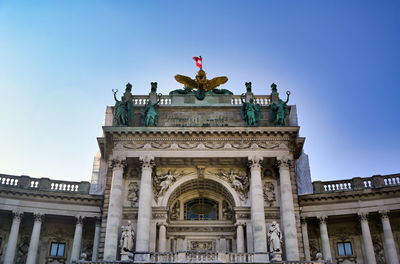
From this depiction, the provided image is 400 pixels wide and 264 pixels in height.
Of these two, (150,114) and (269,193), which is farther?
(150,114)

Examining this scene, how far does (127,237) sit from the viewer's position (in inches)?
1166

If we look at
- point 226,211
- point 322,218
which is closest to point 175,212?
point 226,211

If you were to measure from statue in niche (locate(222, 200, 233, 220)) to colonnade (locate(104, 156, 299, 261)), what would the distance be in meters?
2.12

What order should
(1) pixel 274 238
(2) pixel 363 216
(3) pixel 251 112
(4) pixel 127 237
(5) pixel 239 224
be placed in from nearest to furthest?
(1) pixel 274 238 < (4) pixel 127 237 < (5) pixel 239 224 < (2) pixel 363 216 < (3) pixel 251 112

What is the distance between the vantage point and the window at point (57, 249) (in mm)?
35500

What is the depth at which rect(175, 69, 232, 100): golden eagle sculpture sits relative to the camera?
37594 millimetres

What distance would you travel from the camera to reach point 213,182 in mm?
34000

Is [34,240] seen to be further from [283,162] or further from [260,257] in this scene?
[283,162]

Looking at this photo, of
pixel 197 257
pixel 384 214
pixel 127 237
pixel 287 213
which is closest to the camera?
pixel 197 257

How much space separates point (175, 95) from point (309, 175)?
1375cm

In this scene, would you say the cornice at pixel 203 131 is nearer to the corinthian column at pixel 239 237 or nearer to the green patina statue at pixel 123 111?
the green patina statue at pixel 123 111

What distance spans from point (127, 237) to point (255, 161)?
10091 mm

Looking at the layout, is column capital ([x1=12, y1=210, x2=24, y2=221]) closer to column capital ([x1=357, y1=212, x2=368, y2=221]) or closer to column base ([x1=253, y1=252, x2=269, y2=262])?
column base ([x1=253, y1=252, x2=269, y2=262])

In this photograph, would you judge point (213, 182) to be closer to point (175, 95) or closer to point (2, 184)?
point (175, 95)
